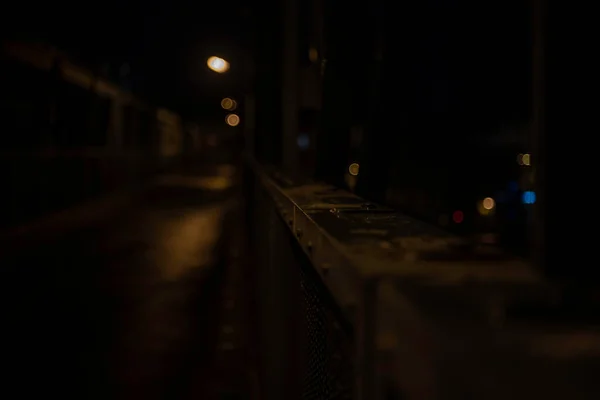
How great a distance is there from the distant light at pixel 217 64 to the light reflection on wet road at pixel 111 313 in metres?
3.63

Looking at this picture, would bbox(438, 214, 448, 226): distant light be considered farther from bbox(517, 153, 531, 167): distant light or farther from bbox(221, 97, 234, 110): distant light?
bbox(221, 97, 234, 110): distant light

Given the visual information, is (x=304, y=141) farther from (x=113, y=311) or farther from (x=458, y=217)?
(x=458, y=217)

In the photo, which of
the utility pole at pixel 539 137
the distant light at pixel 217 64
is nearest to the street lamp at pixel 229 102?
the distant light at pixel 217 64

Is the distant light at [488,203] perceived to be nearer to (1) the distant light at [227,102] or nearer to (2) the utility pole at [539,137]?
(2) the utility pole at [539,137]

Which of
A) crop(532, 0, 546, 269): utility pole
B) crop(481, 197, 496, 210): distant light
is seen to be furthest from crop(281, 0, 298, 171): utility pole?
crop(532, 0, 546, 269): utility pole

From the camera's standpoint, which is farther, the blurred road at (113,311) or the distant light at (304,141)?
the distant light at (304,141)

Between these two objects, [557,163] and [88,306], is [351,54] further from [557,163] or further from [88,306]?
[88,306]

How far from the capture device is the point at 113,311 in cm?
814

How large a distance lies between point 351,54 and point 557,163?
2.38 metres

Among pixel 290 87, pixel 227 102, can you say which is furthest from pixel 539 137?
pixel 227 102

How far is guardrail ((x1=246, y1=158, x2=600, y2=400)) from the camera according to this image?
865mm

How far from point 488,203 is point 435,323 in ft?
4.82

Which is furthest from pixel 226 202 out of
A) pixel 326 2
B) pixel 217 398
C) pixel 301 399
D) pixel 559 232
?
pixel 559 232

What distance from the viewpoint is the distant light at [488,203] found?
223cm
